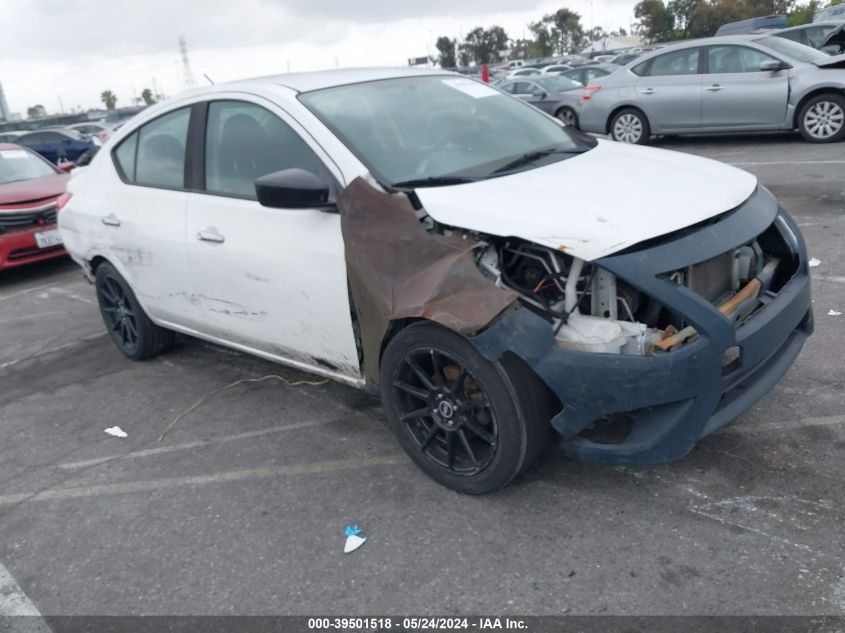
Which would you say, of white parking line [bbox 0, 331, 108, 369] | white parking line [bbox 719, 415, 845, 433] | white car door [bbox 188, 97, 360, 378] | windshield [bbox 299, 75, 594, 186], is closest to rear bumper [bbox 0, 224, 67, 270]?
white parking line [bbox 0, 331, 108, 369]

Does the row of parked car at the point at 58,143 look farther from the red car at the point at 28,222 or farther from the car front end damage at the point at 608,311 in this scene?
the car front end damage at the point at 608,311

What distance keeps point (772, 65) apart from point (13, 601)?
36.3 feet

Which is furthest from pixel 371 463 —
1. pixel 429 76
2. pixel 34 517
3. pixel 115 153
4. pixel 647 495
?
pixel 115 153

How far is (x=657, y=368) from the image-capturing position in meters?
2.68

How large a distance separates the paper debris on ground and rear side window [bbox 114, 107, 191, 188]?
90.2 inches

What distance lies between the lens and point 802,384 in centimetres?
394

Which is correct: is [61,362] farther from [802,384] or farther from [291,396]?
[802,384]

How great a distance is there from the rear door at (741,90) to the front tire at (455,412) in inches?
380

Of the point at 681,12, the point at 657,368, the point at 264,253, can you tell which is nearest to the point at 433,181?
the point at 264,253

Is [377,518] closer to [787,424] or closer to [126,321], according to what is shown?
[787,424]

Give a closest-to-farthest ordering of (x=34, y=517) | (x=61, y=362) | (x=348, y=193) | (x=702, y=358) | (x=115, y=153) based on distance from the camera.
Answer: (x=702, y=358) < (x=348, y=193) < (x=34, y=517) < (x=115, y=153) < (x=61, y=362)

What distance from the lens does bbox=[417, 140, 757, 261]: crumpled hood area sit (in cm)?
279

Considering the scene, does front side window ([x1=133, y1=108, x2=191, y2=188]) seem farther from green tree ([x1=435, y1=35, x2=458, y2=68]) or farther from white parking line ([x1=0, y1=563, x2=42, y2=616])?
green tree ([x1=435, y1=35, x2=458, y2=68])

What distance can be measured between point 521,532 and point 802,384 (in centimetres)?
190
